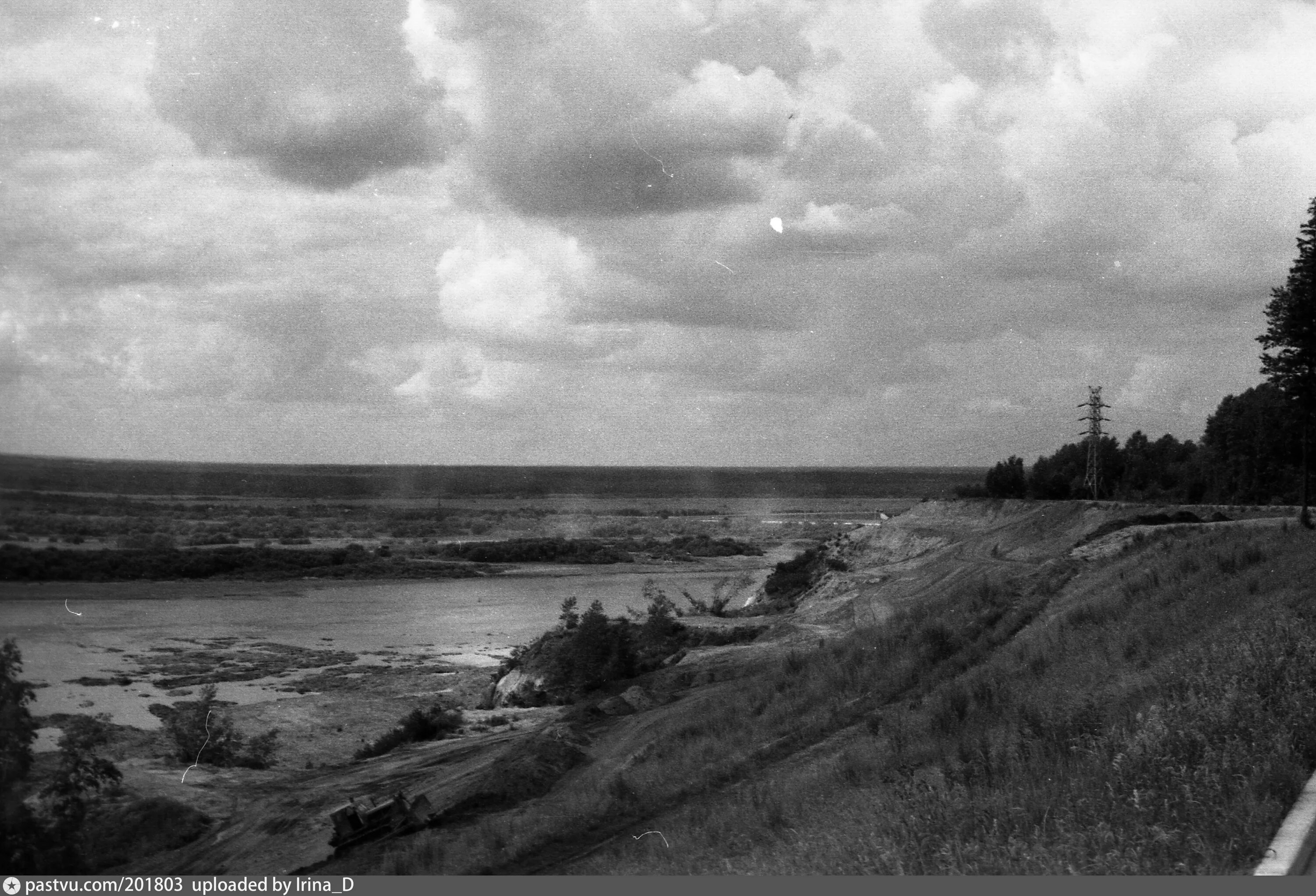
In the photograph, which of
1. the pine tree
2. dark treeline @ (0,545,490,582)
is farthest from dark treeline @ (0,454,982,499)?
the pine tree

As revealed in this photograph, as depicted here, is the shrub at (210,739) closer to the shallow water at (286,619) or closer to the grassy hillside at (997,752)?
the shallow water at (286,619)

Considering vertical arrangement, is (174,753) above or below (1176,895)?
below

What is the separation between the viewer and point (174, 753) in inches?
662

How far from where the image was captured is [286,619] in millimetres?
36906

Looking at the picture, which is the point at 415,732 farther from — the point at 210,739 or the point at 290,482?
the point at 290,482

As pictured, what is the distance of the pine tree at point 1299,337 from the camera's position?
31.1 meters

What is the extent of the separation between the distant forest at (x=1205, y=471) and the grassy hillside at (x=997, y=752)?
28.2 metres

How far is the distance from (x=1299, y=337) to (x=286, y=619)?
117ft

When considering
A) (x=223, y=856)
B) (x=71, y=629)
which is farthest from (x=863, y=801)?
(x=71, y=629)

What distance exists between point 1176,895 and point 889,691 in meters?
13.3

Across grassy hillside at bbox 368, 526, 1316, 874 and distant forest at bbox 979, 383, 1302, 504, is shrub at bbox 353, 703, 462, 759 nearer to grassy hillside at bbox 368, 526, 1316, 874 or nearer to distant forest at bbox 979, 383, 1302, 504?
grassy hillside at bbox 368, 526, 1316, 874

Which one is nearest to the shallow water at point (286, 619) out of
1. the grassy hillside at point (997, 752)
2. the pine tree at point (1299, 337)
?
the grassy hillside at point (997, 752)

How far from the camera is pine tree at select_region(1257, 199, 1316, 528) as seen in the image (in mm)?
31125

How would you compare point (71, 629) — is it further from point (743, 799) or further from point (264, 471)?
point (264, 471)
